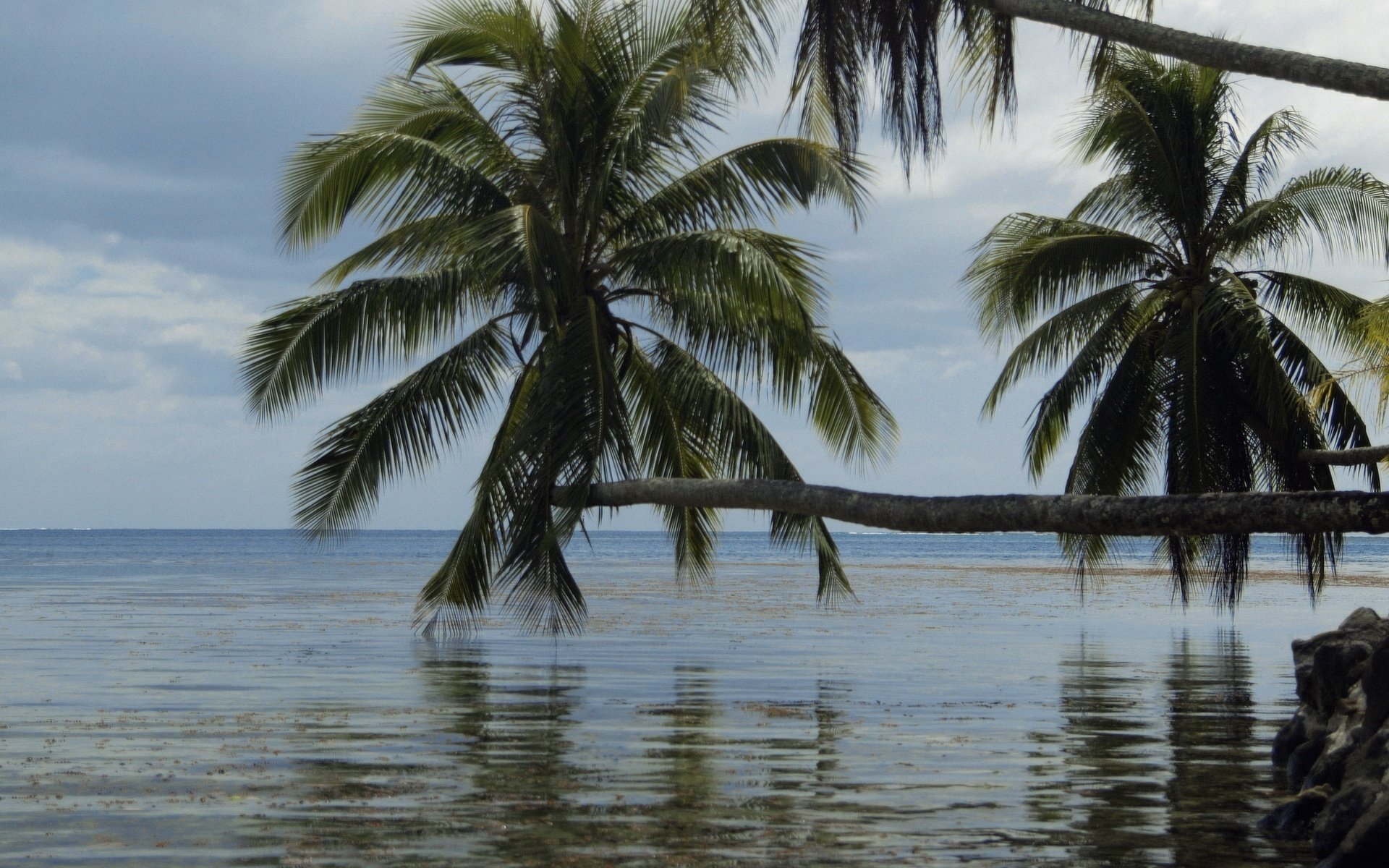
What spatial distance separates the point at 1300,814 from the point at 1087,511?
7.04 feet

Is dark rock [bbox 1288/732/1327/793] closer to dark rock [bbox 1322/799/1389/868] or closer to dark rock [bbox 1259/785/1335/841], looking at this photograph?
dark rock [bbox 1259/785/1335/841]

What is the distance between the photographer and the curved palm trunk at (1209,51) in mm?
5781

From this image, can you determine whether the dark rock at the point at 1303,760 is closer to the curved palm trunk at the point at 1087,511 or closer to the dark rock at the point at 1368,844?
the dark rock at the point at 1368,844

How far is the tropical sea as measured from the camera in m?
6.42

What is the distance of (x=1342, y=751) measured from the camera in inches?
280

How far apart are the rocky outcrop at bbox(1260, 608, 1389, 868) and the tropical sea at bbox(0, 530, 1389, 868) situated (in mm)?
234

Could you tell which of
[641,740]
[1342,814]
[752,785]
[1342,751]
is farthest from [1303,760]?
[641,740]

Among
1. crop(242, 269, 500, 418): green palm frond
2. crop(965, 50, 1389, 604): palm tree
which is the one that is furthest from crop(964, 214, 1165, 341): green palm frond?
crop(242, 269, 500, 418): green palm frond

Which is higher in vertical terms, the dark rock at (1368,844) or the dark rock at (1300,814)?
the dark rock at (1368,844)

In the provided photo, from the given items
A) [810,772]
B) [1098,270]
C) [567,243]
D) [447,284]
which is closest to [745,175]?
[567,243]

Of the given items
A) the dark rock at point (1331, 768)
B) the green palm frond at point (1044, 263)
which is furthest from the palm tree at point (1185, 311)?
the dark rock at point (1331, 768)

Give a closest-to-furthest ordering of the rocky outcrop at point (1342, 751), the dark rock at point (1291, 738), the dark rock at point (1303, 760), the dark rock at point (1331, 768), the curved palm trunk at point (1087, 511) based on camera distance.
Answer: the curved palm trunk at point (1087, 511)
the rocky outcrop at point (1342, 751)
the dark rock at point (1331, 768)
the dark rock at point (1303, 760)
the dark rock at point (1291, 738)

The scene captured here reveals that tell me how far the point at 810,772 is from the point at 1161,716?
4.19m

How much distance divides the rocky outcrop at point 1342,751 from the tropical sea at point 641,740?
0.23m
